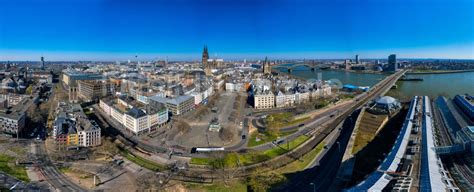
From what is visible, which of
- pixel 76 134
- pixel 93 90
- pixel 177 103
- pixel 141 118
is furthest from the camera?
pixel 93 90

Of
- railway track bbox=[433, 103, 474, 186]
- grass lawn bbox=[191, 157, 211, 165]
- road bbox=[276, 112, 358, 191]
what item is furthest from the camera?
grass lawn bbox=[191, 157, 211, 165]

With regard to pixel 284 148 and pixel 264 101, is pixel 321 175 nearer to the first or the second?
pixel 284 148

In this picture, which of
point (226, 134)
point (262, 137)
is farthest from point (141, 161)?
point (262, 137)

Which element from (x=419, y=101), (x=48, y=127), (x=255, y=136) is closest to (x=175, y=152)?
(x=255, y=136)

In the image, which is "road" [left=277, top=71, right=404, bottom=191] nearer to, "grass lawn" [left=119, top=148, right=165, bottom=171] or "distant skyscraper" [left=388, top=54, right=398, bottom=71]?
"grass lawn" [left=119, top=148, right=165, bottom=171]

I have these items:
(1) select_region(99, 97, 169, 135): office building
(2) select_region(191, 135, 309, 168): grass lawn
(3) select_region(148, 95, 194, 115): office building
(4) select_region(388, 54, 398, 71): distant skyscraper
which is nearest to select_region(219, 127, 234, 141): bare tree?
(2) select_region(191, 135, 309, 168): grass lawn

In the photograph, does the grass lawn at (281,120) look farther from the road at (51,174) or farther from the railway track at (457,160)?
the road at (51,174)

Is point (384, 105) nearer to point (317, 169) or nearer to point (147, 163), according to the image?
point (317, 169)
